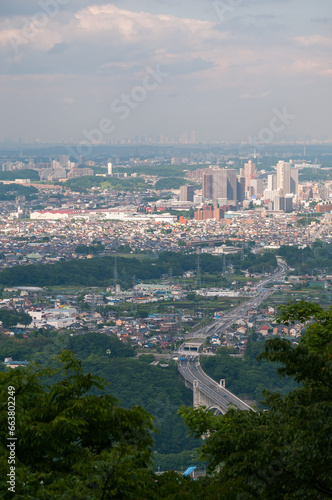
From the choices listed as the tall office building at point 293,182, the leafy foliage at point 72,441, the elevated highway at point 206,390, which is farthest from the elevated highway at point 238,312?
the tall office building at point 293,182

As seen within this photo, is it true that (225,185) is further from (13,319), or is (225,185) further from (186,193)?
(13,319)

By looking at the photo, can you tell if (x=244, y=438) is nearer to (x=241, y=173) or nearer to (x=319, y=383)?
(x=319, y=383)

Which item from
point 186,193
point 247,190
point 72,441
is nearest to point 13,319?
point 72,441

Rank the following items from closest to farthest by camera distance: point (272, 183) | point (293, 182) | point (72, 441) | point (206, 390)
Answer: point (72, 441), point (206, 390), point (272, 183), point (293, 182)

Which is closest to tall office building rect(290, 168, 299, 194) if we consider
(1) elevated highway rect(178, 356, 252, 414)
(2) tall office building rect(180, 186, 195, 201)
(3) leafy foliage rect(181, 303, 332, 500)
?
(2) tall office building rect(180, 186, 195, 201)

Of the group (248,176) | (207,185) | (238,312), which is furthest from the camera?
(248,176)

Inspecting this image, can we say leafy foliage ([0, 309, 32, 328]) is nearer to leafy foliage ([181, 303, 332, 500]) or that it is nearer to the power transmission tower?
the power transmission tower
